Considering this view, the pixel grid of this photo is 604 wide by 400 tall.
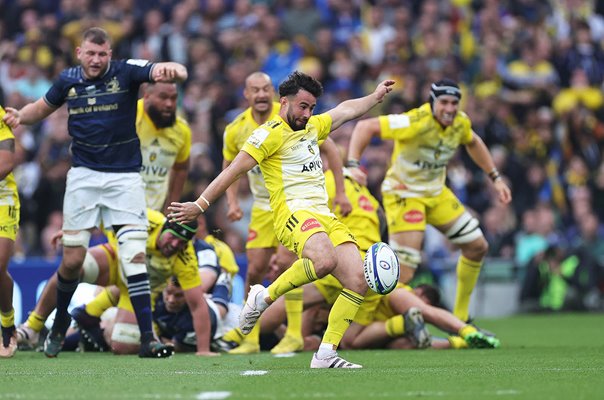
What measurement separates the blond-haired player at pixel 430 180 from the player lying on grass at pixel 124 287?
231 cm

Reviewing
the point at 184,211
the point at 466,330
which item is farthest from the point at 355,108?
the point at 466,330

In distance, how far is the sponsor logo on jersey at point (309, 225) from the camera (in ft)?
30.5

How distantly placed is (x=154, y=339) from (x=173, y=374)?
1746mm

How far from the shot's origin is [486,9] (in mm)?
22344

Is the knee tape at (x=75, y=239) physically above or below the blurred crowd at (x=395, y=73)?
below

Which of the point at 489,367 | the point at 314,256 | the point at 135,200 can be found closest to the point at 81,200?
the point at 135,200

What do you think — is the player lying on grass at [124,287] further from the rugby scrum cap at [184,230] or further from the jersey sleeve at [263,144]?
the jersey sleeve at [263,144]

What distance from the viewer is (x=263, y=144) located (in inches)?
367

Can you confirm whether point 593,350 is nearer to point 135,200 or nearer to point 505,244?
point 135,200

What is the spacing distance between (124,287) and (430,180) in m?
3.40

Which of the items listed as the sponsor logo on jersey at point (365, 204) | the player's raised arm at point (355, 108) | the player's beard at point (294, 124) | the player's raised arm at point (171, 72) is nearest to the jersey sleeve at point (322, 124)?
the player's raised arm at point (355, 108)

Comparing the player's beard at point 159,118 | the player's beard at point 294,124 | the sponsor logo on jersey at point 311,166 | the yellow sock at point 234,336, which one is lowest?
the yellow sock at point 234,336

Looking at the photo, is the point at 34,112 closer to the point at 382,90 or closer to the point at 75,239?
the point at 75,239

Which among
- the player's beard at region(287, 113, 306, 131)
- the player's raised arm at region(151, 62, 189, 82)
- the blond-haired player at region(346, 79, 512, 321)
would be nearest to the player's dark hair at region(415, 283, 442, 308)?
the blond-haired player at region(346, 79, 512, 321)
